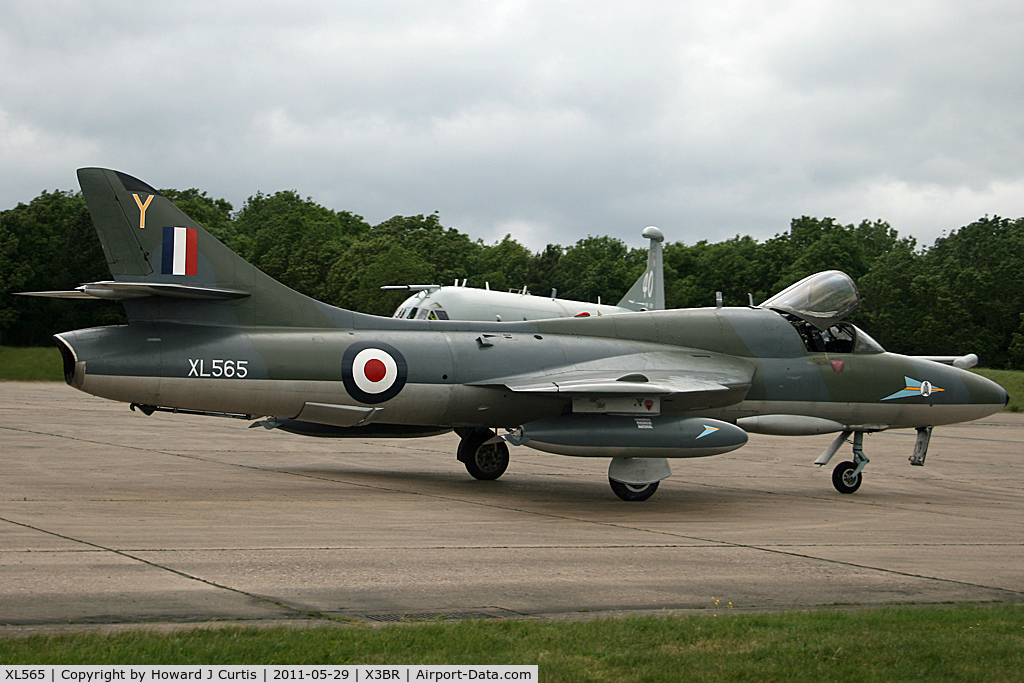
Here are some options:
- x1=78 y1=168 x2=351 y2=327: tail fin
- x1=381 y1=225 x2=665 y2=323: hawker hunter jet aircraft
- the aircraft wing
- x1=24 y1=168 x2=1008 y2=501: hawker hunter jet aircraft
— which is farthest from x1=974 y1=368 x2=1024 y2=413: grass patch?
x1=78 y1=168 x2=351 y2=327: tail fin

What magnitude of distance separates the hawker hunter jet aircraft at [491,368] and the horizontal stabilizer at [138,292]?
0.03 m

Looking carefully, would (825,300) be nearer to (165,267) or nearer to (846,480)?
(846,480)

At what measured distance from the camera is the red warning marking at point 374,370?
13.1 meters

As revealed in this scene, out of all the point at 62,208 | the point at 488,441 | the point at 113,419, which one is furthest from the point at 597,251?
the point at 488,441

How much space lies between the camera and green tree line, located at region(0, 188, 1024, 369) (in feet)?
204

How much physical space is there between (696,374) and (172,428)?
15.6 m

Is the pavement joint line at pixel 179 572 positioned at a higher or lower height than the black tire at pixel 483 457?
lower

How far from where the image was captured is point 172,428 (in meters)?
24.7

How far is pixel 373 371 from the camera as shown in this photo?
1312cm

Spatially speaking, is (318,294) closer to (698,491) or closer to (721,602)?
(698,491)

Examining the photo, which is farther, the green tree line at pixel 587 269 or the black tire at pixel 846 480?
the green tree line at pixel 587 269

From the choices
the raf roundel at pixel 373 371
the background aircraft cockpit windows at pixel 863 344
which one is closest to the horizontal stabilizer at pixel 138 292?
the raf roundel at pixel 373 371

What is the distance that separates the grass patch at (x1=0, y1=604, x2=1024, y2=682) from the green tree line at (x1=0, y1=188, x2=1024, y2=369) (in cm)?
4040

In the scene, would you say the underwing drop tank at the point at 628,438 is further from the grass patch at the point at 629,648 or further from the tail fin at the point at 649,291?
the tail fin at the point at 649,291
